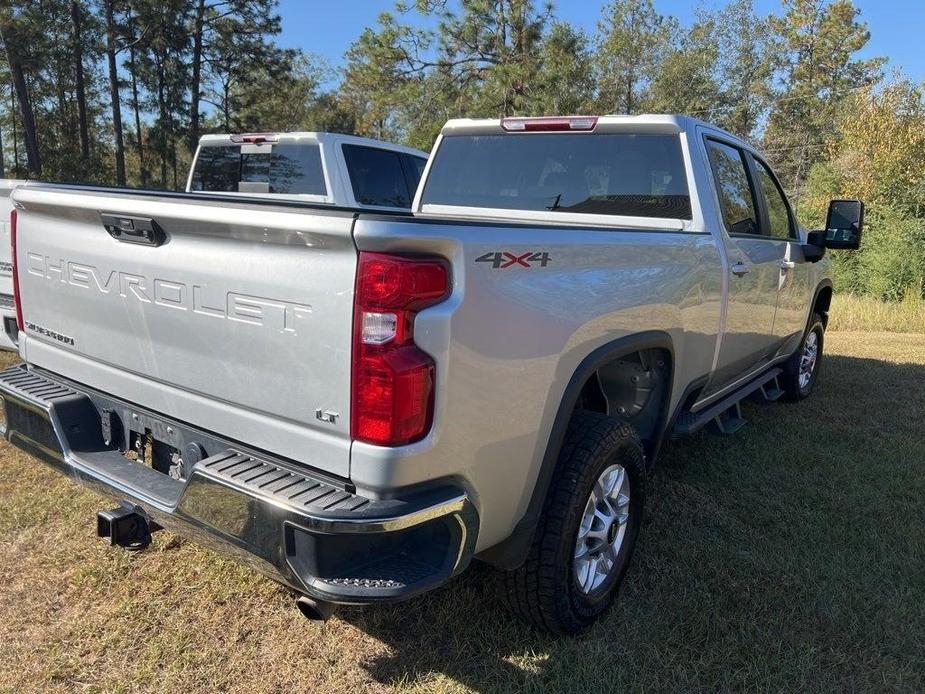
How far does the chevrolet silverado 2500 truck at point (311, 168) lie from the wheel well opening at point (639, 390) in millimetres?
3745

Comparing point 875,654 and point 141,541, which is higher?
point 141,541

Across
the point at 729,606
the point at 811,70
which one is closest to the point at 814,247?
the point at 729,606

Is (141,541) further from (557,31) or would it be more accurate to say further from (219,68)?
(219,68)

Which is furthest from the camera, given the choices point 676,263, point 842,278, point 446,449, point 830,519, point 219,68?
point 219,68

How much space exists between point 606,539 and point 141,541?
1.67 m

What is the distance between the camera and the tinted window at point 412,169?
7531 millimetres

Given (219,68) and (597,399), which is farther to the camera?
(219,68)

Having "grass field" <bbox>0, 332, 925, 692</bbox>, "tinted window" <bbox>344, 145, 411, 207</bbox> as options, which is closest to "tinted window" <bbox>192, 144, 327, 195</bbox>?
"tinted window" <bbox>344, 145, 411, 207</bbox>

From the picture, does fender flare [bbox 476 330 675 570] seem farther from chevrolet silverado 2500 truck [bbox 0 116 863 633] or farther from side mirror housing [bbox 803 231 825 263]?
side mirror housing [bbox 803 231 825 263]

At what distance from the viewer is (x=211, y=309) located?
2111 mm

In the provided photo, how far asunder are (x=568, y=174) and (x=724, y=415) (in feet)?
6.72

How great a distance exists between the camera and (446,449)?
191 centimetres

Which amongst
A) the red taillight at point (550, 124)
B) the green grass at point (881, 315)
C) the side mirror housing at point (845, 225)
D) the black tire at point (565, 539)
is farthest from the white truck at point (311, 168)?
the green grass at point (881, 315)

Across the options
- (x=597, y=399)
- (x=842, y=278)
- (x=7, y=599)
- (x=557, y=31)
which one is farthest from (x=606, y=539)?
(x=557, y=31)
